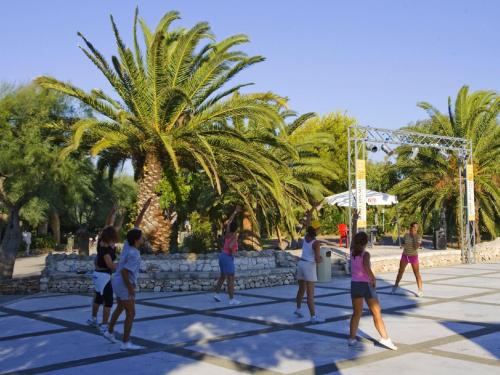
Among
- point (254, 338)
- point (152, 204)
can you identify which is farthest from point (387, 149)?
point (254, 338)

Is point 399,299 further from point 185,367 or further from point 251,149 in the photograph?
point 185,367

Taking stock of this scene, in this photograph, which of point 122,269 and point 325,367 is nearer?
point 325,367

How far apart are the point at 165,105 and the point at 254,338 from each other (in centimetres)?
768

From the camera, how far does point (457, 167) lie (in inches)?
936

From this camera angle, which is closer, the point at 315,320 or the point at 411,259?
the point at 315,320

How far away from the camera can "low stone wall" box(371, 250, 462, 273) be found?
1786 centimetres

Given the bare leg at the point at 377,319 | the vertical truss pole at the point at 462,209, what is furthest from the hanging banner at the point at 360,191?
the bare leg at the point at 377,319

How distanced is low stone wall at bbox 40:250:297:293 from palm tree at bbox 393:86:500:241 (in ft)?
38.6

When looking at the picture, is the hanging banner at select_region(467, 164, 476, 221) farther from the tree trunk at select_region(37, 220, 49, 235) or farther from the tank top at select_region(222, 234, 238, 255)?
the tree trunk at select_region(37, 220, 49, 235)

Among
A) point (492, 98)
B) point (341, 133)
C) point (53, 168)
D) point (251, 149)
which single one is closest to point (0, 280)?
point (53, 168)

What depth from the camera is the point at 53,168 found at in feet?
51.5

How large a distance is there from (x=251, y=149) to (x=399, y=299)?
534 centimetres

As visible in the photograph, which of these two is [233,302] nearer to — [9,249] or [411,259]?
[411,259]

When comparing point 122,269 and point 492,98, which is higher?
point 492,98
